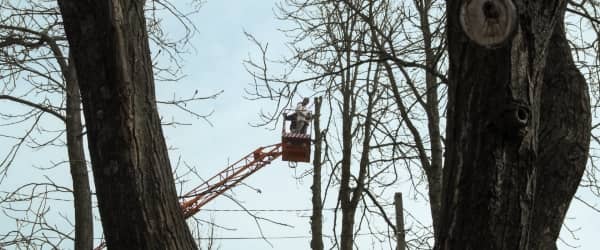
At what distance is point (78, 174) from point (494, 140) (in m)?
7.30

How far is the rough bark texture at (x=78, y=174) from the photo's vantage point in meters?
9.36

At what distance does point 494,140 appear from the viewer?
9.29ft

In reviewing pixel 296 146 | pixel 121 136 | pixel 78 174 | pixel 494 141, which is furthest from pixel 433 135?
pixel 296 146

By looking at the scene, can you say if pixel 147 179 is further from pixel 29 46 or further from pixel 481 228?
pixel 29 46

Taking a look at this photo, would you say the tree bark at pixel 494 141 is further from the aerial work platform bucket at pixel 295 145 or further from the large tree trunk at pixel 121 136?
the aerial work platform bucket at pixel 295 145

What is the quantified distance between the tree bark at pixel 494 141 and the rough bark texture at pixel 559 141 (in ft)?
3.31

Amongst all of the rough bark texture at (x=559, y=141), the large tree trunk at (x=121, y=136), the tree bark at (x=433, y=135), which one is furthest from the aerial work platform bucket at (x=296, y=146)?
the large tree trunk at (x=121, y=136)

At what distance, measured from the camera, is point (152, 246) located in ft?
11.2

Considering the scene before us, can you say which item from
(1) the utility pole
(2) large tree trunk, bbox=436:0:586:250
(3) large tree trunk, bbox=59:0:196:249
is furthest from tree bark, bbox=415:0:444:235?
(2) large tree trunk, bbox=436:0:586:250

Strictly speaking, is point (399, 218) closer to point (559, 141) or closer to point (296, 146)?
point (296, 146)

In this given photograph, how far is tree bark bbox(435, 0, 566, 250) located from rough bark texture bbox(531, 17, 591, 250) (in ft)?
3.31

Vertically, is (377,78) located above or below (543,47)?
above

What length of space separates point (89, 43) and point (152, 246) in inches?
30.8

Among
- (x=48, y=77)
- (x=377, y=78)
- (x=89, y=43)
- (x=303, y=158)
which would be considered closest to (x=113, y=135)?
(x=89, y=43)
